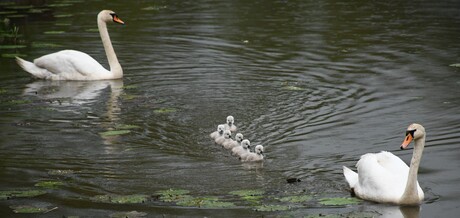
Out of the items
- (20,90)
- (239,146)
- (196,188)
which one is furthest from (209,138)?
(20,90)

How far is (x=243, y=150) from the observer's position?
40.2ft

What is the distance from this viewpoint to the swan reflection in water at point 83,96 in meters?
15.0

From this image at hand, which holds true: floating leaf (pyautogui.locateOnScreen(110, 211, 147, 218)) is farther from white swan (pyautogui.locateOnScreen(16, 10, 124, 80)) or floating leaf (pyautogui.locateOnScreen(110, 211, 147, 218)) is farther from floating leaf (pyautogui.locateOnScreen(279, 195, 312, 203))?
white swan (pyautogui.locateOnScreen(16, 10, 124, 80))

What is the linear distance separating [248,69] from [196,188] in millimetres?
7376

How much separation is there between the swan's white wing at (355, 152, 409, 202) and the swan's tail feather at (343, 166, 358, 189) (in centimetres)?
8

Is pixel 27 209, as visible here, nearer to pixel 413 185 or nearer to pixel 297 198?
pixel 297 198

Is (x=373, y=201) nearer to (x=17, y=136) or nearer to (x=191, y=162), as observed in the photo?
(x=191, y=162)

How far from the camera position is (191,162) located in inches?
478

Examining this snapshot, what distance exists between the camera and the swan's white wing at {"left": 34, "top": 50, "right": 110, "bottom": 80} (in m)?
17.8

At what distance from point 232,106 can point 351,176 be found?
14.6ft

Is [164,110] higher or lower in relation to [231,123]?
lower

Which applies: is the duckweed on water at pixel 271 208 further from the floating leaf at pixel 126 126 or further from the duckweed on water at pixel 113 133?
the floating leaf at pixel 126 126

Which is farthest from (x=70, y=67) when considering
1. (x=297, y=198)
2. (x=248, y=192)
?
(x=297, y=198)

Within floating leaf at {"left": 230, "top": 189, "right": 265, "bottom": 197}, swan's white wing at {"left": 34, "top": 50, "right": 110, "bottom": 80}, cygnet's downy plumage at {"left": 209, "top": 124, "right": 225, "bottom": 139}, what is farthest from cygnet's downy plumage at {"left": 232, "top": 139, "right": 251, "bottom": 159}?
swan's white wing at {"left": 34, "top": 50, "right": 110, "bottom": 80}
